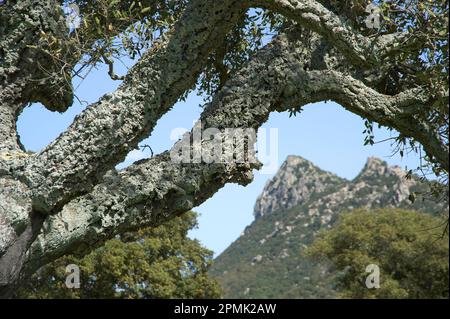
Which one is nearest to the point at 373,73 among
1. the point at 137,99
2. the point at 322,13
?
the point at 322,13

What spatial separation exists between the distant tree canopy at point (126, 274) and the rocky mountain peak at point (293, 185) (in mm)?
117952

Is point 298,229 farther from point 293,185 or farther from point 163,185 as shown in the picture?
point 163,185

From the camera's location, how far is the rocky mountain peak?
15288 centimetres

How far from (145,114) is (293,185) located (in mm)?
165069

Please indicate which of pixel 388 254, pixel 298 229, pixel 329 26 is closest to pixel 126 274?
pixel 388 254

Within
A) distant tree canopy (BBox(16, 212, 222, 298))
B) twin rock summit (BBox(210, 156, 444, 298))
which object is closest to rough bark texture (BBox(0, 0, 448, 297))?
distant tree canopy (BBox(16, 212, 222, 298))

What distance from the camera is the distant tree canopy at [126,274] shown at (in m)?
26.5

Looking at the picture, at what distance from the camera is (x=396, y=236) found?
41.3 meters

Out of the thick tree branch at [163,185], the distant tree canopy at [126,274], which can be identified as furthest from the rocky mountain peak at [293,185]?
the thick tree branch at [163,185]

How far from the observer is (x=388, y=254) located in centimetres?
3988

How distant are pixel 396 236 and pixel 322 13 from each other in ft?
123

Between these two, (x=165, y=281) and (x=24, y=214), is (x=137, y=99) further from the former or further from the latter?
(x=165, y=281)

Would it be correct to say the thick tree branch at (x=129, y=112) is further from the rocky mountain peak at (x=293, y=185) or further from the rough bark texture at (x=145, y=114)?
the rocky mountain peak at (x=293, y=185)

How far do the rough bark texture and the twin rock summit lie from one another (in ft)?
268
